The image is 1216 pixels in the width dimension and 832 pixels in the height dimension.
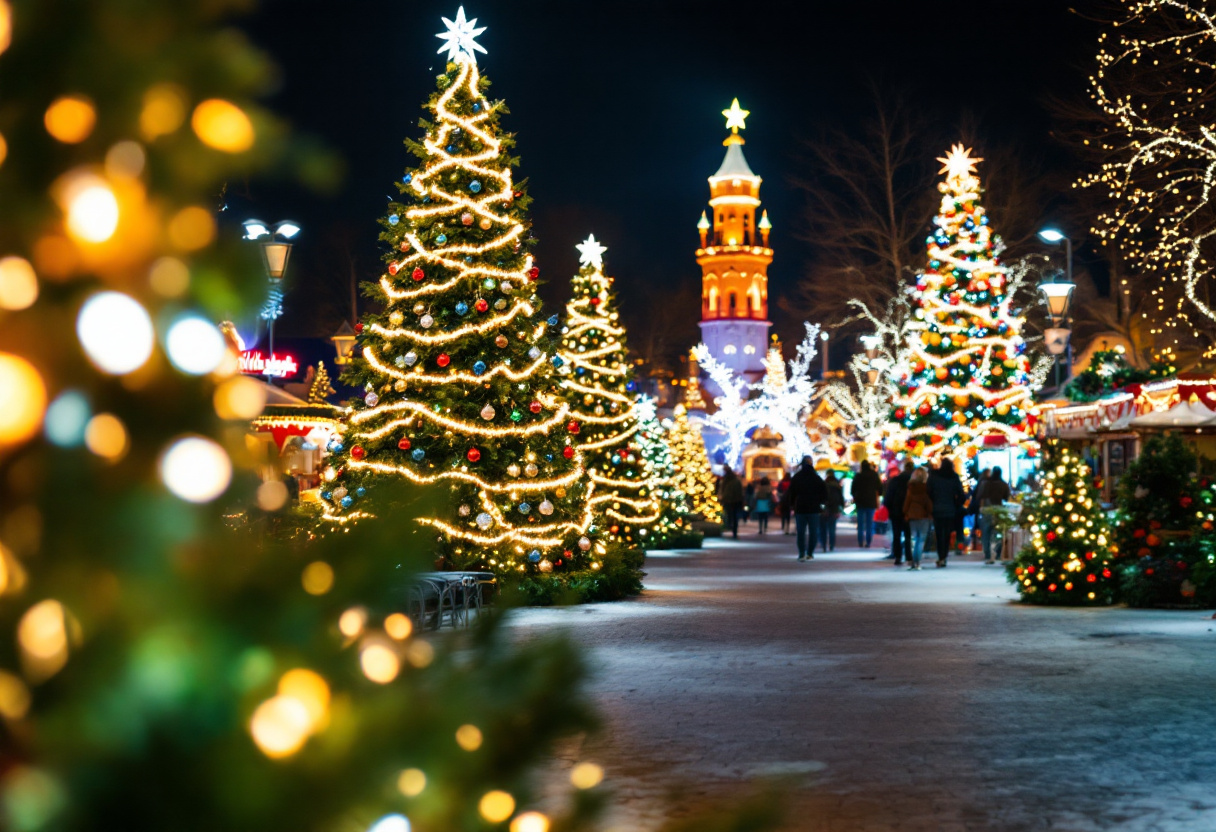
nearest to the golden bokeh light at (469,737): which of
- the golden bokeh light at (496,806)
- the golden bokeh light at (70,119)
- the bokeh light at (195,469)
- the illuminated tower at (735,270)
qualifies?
the golden bokeh light at (496,806)

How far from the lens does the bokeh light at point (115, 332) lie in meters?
1.16

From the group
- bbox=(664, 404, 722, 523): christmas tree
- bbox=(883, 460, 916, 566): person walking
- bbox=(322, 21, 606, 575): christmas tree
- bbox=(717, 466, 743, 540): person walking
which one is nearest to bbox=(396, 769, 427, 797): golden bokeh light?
bbox=(322, 21, 606, 575): christmas tree

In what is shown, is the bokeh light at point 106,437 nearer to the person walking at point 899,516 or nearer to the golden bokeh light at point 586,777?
the golden bokeh light at point 586,777

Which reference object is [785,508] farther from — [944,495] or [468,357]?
[468,357]

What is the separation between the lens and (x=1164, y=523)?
694 inches

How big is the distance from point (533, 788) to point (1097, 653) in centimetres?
1163

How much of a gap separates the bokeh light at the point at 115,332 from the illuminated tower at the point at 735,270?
442 ft

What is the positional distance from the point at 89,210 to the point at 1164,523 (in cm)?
1794

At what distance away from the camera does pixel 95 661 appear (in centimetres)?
115

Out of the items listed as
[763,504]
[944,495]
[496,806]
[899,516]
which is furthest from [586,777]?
[763,504]

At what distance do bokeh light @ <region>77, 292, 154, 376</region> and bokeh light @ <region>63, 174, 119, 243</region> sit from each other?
48 millimetres

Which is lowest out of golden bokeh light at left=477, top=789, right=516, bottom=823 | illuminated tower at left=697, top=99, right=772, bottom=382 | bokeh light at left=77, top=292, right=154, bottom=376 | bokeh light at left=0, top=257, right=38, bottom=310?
golden bokeh light at left=477, top=789, right=516, bottom=823

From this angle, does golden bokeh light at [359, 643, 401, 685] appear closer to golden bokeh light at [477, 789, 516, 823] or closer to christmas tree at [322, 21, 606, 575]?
golden bokeh light at [477, 789, 516, 823]

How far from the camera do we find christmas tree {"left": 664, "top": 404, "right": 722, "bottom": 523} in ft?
148
